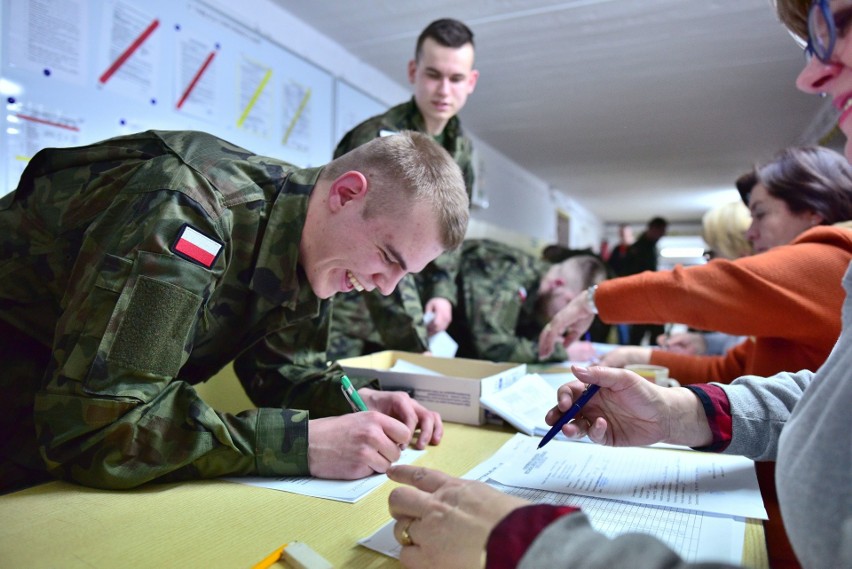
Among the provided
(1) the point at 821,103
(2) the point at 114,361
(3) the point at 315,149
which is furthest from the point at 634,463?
(1) the point at 821,103

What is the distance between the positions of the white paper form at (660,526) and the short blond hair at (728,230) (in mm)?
1891

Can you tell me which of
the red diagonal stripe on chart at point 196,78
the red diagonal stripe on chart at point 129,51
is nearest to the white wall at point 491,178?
the red diagonal stripe on chart at point 196,78

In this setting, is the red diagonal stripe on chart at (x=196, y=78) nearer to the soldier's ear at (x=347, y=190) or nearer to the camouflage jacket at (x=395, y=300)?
the camouflage jacket at (x=395, y=300)

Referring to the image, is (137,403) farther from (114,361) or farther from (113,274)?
(113,274)

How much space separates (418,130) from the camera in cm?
219

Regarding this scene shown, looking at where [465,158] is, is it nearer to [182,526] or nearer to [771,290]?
[771,290]

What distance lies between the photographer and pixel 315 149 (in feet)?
8.74

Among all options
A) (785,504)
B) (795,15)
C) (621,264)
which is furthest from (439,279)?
(621,264)

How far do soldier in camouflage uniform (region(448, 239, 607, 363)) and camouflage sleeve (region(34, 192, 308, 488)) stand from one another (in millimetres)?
1744

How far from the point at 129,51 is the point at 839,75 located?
1884mm

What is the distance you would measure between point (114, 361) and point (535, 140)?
4.43m

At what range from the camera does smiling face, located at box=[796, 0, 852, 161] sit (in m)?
0.61

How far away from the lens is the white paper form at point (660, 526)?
24.0 inches

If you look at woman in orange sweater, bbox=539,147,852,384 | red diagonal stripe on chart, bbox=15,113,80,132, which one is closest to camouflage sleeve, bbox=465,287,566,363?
woman in orange sweater, bbox=539,147,852,384
